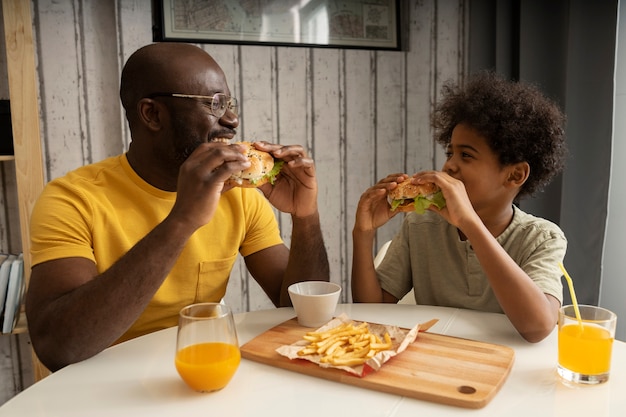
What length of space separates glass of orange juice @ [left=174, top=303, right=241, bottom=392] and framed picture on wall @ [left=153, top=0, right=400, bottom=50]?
2.05m

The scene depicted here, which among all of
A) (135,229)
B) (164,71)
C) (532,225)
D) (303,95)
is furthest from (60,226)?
(303,95)

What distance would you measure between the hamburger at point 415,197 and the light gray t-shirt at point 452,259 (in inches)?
8.3

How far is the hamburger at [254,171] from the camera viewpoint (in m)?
1.48

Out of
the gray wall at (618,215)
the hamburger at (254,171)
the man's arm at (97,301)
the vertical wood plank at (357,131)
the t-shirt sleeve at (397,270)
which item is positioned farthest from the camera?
the vertical wood plank at (357,131)

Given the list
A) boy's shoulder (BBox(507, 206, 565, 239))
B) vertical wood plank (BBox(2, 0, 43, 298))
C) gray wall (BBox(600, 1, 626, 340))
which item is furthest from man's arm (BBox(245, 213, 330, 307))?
gray wall (BBox(600, 1, 626, 340))

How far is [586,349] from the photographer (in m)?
1.04

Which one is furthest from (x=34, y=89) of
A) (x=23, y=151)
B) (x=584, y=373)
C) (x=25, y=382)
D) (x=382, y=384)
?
(x=584, y=373)

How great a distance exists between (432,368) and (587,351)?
0.95ft

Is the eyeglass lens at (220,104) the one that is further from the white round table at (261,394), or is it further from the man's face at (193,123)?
the white round table at (261,394)

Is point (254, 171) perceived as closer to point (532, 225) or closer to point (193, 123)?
point (193, 123)

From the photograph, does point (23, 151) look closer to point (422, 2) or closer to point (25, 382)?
point (25, 382)

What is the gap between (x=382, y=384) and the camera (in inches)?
39.4

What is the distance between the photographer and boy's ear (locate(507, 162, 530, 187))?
1.69 meters

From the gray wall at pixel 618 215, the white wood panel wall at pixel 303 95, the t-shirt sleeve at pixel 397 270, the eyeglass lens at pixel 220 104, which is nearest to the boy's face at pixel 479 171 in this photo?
the t-shirt sleeve at pixel 397 270
